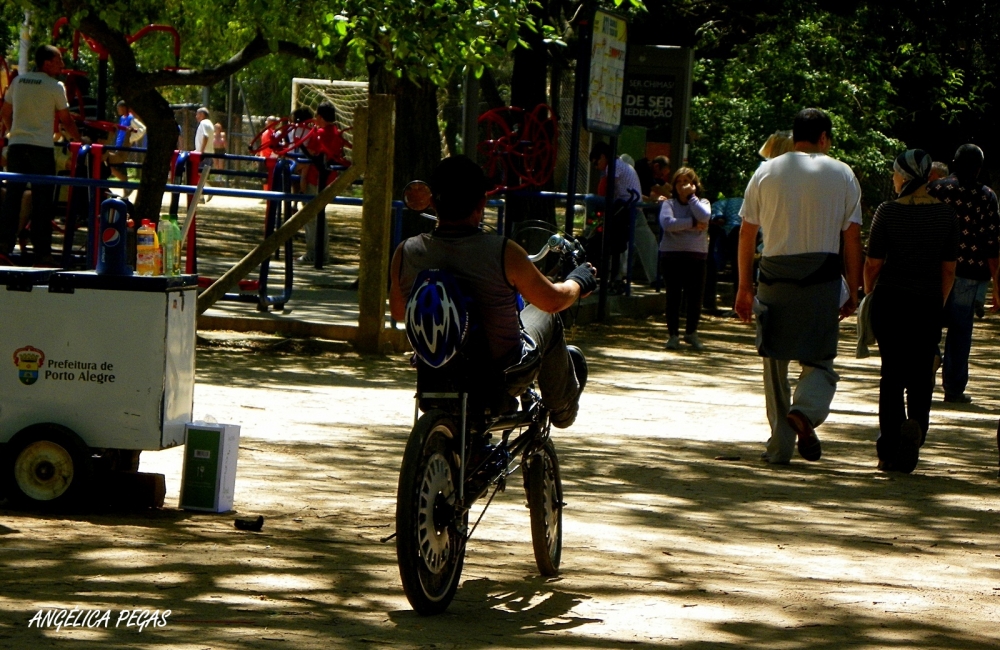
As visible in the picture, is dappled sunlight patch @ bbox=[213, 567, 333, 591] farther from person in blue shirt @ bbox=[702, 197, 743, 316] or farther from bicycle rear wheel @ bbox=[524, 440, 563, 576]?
person in blue shirt @ bbox=[702, 197, 743, 316]

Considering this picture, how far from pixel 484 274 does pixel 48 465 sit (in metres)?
2.34

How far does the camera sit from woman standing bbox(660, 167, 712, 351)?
48.6 feet

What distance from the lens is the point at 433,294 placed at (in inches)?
208

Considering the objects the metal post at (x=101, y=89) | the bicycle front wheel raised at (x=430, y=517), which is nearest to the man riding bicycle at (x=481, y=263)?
the bicycle front wheel raised at (x=430, y=517)

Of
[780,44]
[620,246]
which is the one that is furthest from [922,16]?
[620,246]

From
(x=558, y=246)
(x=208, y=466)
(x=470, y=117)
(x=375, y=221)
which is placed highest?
(x=470, y=117)

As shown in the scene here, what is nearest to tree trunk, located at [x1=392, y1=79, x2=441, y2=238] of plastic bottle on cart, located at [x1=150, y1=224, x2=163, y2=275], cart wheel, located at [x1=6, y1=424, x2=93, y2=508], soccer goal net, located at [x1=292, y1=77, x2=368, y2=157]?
plastic bottle on cart, located at [x1=150, y1=224, x2=163, y2=275]

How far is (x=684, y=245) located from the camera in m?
15.0

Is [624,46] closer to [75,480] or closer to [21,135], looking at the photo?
[21,135]

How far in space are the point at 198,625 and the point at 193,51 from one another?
2440 centimetres

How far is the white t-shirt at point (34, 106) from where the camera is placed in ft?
46.8

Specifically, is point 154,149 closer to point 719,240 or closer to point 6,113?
point 6,113

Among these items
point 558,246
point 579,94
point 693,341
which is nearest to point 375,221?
point 693,341

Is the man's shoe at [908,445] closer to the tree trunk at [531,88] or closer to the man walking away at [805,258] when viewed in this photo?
the man walking away at [805,258]
